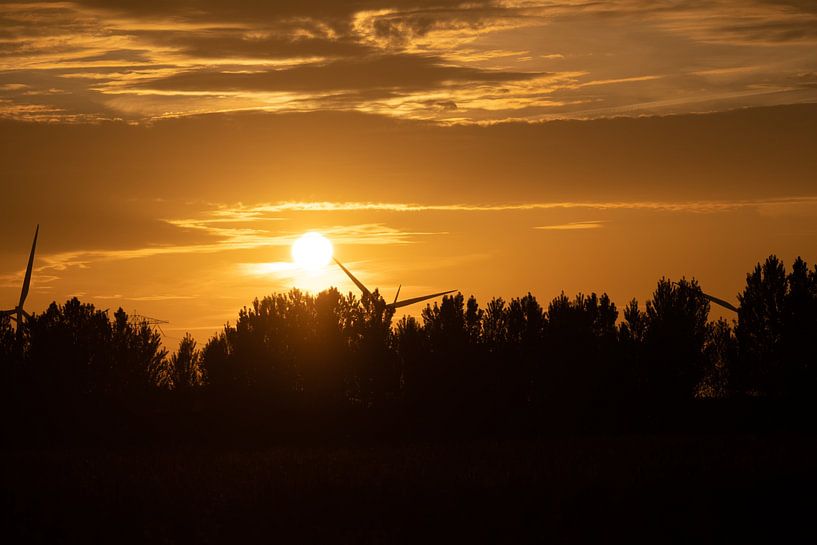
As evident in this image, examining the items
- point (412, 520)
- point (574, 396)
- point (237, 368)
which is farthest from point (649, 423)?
point (412, 520)

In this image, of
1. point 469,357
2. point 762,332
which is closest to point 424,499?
point 469,357

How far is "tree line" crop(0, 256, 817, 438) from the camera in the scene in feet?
244

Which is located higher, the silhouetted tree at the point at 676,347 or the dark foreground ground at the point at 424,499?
the silhouetted tree at the point at 676,347

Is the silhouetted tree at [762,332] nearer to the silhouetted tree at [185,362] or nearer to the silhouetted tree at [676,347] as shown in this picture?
the silhouetted tree at [676,347]

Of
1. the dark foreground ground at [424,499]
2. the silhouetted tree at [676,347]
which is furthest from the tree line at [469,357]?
the dark foreground ground at [424,499]

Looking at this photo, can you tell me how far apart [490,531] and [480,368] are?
141 feet

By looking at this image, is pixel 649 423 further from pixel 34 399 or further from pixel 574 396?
pixel 34 399

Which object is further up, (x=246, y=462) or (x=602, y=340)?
(x=602, y=340)

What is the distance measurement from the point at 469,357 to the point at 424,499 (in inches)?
1594

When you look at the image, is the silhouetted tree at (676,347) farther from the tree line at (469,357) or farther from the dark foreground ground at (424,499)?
the dark foreground ground at (424,499)

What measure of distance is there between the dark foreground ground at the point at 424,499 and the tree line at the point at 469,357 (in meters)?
26.7

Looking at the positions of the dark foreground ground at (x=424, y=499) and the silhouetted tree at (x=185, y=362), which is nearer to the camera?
the dark foreground ground at (x=424, y=499)

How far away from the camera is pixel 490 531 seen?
32.7m

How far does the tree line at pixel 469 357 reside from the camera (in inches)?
2926
